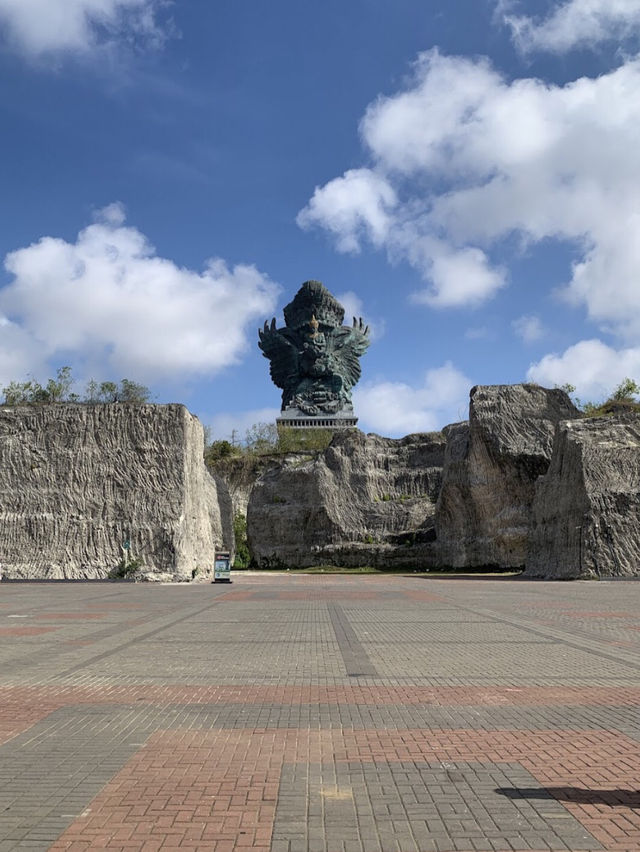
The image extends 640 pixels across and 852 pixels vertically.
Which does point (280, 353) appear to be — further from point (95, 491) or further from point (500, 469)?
point (95, 491)

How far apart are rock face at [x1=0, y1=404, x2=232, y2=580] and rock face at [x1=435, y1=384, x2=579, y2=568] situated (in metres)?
17.9

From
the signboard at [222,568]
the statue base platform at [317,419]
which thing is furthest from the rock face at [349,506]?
the statue base platform at [317,419]

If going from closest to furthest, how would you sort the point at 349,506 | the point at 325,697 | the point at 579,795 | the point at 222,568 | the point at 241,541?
the point at 579,795 → the point at 325,697 → the point at 222,568 → the point at 349,506 → the point at 241,541

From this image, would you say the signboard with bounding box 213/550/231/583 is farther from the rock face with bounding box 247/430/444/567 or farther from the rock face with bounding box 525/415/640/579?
the rock face with bounding box 247/430/444/567

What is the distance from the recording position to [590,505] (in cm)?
2761

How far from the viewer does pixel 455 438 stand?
4684 centimetres

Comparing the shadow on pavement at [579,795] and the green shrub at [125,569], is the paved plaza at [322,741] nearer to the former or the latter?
the shadow on pavement at [579,795]

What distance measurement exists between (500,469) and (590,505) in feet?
48.2

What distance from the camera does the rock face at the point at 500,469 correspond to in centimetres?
4150

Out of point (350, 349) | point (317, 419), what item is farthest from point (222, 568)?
point (350, 349)

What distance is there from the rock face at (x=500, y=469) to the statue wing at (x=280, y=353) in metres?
69.7

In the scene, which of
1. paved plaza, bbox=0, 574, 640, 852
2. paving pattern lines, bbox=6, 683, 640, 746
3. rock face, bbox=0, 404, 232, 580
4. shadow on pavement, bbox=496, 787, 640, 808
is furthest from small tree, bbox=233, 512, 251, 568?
shadow on pavement, bbox=496, 787, 640, 808

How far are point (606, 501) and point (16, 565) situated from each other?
23.7 metres

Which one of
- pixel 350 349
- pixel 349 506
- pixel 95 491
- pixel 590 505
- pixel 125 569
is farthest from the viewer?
pixel 350 349
